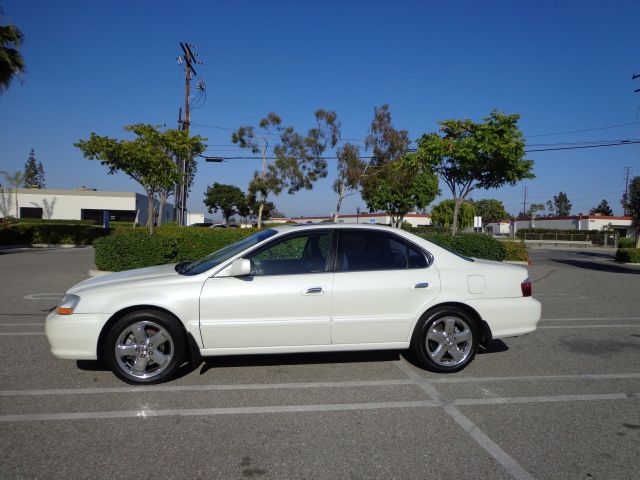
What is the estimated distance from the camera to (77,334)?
4.29 meters

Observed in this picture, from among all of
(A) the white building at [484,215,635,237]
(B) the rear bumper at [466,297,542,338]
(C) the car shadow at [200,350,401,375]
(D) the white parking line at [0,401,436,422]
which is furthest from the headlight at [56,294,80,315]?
(A) the white building at [484,215,635,237]

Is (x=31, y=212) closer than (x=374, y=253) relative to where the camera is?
No

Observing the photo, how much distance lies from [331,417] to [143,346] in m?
1.88

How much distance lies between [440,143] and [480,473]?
59.6 ft

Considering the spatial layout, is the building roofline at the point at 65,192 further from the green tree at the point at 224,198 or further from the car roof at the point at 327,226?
the car roof at the point at 327,226

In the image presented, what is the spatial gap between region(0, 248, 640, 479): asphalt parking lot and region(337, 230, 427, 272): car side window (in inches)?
43.8

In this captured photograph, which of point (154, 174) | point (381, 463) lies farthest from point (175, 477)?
point (154, 174)

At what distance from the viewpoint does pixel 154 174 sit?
1930 cm

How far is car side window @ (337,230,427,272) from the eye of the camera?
4.79 meters

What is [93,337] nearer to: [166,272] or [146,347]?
[146,347]

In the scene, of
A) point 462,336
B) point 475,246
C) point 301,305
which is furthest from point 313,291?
point 475,246

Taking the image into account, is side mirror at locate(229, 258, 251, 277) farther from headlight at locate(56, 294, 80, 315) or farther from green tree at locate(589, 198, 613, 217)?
green tree at locate(589, 198, 613, 217)

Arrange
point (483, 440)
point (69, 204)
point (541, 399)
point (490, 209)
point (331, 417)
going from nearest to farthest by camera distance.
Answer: point (483, 440)
point (331, 417)
point (541, 399)
point (69, 204)
point (490, 209)

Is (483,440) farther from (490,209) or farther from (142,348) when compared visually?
(490,209)
